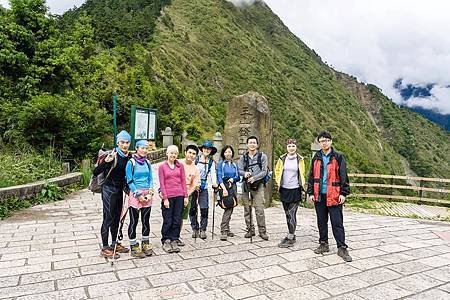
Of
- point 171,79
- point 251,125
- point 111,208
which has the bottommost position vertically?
point 111,208

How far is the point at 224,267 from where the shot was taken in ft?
13.9

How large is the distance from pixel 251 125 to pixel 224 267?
434 cm

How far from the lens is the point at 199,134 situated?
21266 millimetres

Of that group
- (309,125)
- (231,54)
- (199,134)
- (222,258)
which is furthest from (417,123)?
(222,258)

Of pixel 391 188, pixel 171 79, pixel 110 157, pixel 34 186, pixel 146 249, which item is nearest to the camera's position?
pixel 110 157

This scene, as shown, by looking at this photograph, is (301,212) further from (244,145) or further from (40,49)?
(40,49)

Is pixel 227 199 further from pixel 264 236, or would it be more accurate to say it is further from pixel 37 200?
pixel 37 200

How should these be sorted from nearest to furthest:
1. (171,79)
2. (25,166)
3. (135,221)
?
1. (135,221)
2. (25,166)
3. (171,79)

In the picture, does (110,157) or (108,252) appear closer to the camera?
(110,157)

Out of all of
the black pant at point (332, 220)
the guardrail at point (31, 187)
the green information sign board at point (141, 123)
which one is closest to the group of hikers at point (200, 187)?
the black pant at point (332, 220)

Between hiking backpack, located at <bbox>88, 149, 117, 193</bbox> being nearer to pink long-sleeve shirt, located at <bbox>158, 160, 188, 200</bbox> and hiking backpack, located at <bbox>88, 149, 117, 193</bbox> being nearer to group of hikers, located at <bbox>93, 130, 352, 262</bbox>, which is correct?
group of hikers, located at <bbox>93, 130, 352, 262</bbox>

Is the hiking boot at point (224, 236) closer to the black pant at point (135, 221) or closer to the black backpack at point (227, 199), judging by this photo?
the black backpack at point (227, 199)

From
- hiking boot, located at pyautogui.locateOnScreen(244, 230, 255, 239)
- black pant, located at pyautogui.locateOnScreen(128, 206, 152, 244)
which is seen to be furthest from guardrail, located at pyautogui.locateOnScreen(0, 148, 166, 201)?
hiking boot, located at pyautogui.locateOnScreen(244, 230, 255, 239)

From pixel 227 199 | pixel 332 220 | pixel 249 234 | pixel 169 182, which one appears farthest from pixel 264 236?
pixel 169 182
